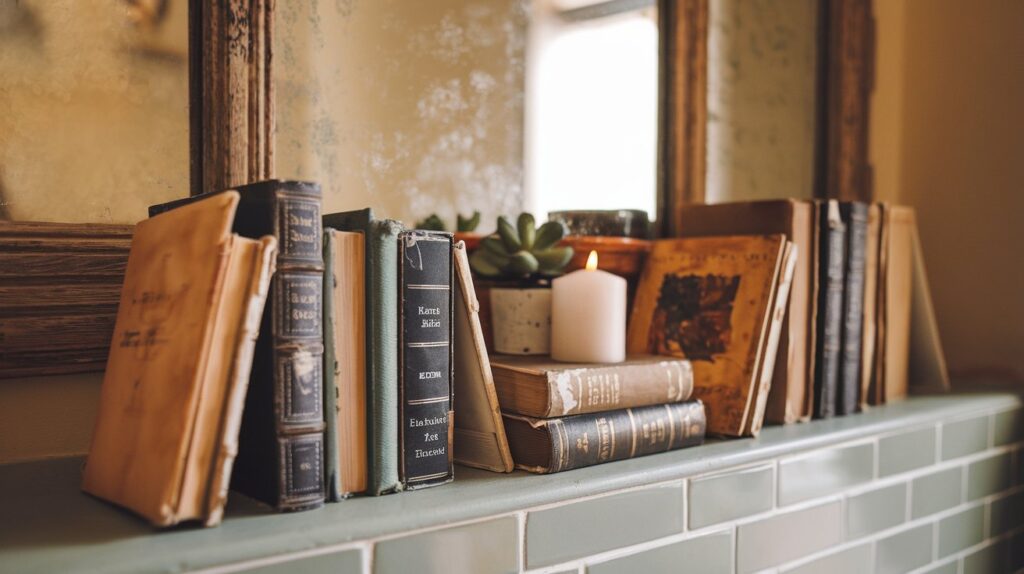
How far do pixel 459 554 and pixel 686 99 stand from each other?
853mm

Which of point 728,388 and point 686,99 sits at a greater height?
point 686,99

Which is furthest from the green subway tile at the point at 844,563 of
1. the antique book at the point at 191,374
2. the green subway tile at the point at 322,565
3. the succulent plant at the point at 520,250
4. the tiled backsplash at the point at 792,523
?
the antique book at the point at 191,374

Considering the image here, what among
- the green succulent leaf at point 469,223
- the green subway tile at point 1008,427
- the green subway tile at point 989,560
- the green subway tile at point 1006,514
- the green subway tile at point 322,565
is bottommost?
the green subway tile at point 989,560

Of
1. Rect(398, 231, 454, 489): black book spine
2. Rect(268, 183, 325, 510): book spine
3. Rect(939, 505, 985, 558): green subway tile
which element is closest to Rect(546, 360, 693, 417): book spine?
Rect(398, 231, 454, 489): black book spine

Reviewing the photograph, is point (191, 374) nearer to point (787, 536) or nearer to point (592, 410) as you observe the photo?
point (592, 410)

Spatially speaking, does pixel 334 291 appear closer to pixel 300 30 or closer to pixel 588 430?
pixel 588 430

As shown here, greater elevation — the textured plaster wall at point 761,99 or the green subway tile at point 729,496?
the textured plaster wall at point 761,99

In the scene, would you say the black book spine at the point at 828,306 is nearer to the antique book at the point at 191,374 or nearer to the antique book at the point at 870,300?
the antique book at the point at 870,300

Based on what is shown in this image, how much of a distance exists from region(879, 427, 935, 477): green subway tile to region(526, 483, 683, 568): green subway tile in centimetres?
39

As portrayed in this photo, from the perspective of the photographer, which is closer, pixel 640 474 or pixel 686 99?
pixel 640 474

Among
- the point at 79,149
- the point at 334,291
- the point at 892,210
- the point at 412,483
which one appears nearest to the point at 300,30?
the point at 79,149

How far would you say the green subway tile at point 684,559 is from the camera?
76 centimetres

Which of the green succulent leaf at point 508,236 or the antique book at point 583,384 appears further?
the green succulent leaf at point 508,236

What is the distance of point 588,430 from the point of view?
0.77 meters
